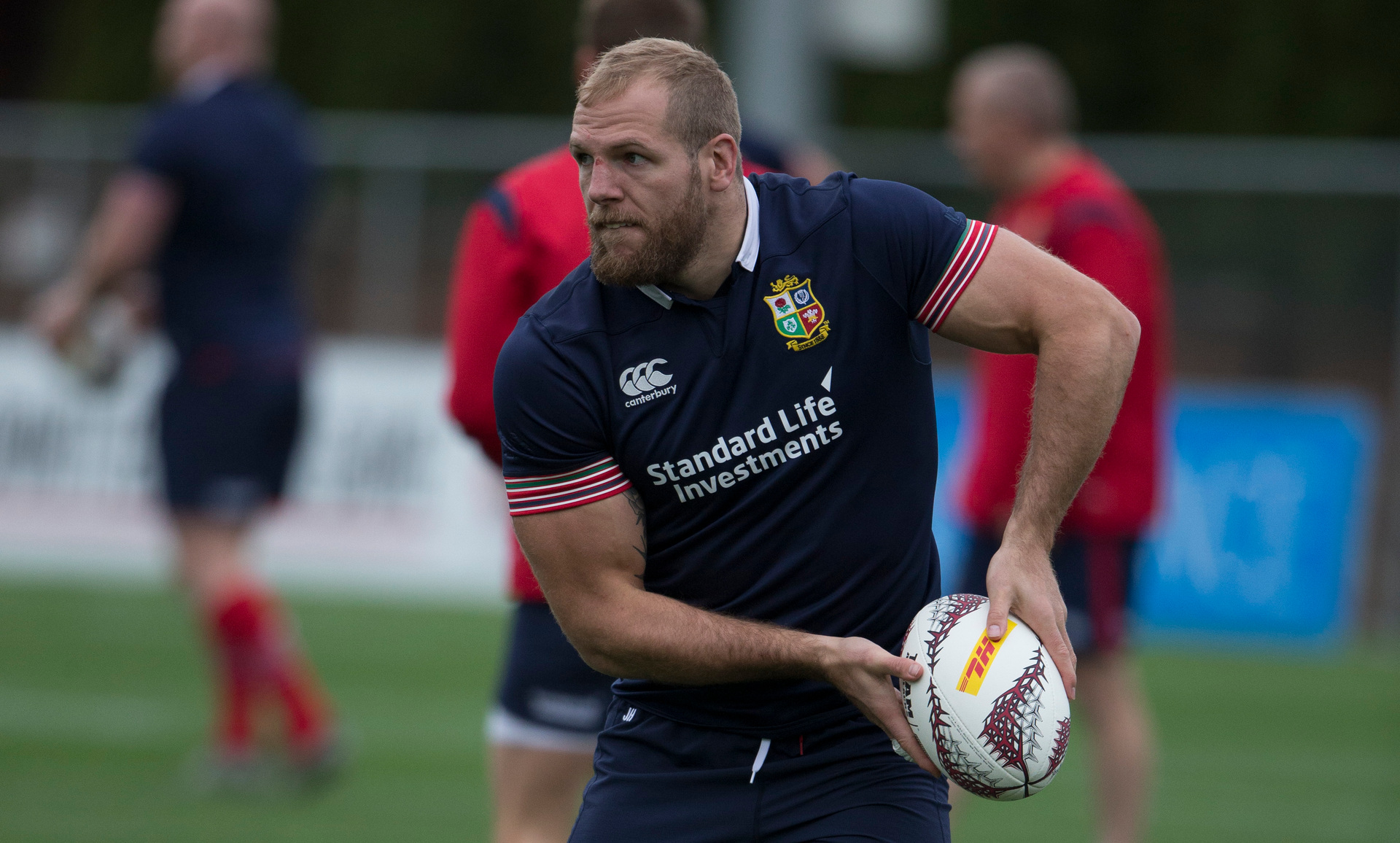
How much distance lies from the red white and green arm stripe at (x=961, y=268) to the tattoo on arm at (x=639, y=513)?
24.5 inches

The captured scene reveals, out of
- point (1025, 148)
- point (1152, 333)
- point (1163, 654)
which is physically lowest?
point (1163, 654)

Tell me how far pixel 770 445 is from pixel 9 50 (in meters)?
21.1

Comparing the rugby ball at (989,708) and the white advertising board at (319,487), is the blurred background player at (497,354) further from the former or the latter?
the white advertising board at (319,487)

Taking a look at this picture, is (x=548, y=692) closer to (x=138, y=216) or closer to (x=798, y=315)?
(x=798, y=315)

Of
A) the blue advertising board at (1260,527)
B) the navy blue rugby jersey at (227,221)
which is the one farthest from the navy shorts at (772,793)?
the blue advertising board at (1260,527)

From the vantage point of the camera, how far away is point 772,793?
331cm

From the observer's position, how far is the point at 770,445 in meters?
3.21

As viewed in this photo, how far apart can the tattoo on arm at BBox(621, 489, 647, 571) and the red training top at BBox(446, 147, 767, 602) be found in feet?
3.05

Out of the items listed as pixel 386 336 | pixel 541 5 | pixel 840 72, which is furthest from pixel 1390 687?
pixel 541 5

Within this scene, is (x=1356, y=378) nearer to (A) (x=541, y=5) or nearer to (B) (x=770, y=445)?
(B) (x=770, y=445)

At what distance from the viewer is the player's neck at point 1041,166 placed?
588 centimetres

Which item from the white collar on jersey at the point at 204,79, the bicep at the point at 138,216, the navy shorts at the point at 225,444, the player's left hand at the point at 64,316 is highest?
the white collar on jersey at the point at 204,79

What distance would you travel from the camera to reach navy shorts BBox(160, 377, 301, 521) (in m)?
6.74

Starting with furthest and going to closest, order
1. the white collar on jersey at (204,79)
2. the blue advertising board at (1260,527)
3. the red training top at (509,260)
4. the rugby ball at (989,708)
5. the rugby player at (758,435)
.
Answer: the blue advertising board at (1260,527), the white collar on jersey at (204,79), the red training top at (509,260), the rugby player at (758,435), the rugby ball at (989,708)
